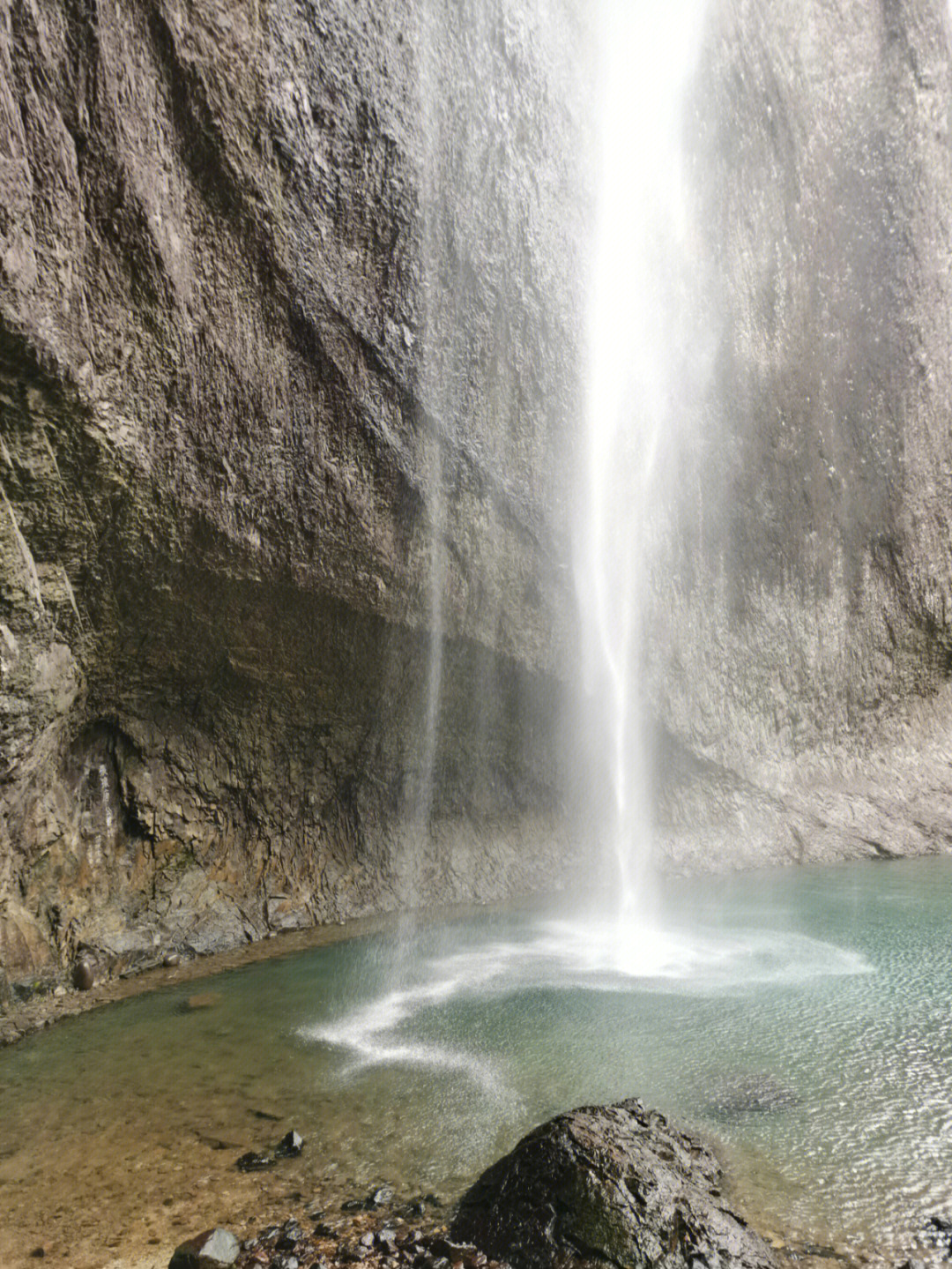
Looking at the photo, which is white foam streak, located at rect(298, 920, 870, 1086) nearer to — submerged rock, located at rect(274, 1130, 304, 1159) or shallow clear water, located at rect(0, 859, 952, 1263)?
shallow clear water, located at rect(0, 859, 952, 1263)

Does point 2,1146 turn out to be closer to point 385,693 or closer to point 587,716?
point 385,693

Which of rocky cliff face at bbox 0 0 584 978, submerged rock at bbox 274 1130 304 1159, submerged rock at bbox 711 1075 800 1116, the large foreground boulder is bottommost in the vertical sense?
submerged rock at bbox 274 1130 304 1159

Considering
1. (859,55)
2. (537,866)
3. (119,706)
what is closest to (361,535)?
(119,706)

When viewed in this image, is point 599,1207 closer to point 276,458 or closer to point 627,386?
point 276,458

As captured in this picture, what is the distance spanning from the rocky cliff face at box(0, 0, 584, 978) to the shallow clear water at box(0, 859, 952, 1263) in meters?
1.84

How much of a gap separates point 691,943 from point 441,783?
3957 millimetres

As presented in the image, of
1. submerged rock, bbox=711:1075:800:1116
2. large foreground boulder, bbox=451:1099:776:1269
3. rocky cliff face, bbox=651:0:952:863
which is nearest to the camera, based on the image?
large foreground boulder, bbox=451:1099:776:1269

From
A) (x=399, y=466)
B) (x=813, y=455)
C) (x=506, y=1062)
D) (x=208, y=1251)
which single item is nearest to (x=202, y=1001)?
(x=506, y=1062)

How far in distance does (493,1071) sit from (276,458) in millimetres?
6207

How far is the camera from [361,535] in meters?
9.98

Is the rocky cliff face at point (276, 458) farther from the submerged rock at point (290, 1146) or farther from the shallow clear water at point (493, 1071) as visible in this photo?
the submerged rock at point (290, 1146)

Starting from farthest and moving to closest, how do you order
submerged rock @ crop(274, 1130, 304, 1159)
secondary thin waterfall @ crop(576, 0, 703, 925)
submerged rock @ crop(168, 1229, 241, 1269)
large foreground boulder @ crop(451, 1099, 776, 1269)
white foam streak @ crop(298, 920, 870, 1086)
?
secondary thin waterfall @ crop(576, 0, 703, 925)
white foam streak @ crop(298, 920, 870, 1086)
submerged rock @ crop(274, 1130, 304, 1159)
submerged rock @ crop(168, 1229, 241, 1269)
large foreground boulder @ crop(451, 1099, 776, 1269)

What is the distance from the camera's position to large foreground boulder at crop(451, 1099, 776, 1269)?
3283 mm

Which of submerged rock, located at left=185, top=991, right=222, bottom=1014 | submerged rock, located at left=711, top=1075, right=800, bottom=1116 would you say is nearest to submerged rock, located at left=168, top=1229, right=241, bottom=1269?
submerged rock, located at left=711, top=1075, right=800, bottom=1116
